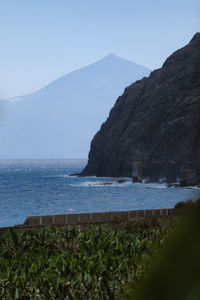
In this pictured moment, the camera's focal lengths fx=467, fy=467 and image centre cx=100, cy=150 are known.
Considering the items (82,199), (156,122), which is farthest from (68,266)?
(156,122)

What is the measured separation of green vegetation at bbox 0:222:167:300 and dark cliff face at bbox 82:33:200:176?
3598 inches

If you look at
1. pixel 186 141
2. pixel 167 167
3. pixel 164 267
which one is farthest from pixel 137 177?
pixel 164 267

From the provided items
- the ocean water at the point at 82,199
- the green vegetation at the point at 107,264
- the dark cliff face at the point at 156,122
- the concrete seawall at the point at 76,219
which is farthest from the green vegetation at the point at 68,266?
the dark cliff face at the point at 156,122

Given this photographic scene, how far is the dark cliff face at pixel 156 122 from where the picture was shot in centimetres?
11125

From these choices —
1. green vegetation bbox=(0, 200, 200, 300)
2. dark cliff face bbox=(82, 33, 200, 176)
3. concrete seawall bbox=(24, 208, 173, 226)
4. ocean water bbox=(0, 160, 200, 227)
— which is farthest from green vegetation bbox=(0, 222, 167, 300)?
dark cliff face bbox=(82, 33, 200, 176)

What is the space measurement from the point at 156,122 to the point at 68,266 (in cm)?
11298

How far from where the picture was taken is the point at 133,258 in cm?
966

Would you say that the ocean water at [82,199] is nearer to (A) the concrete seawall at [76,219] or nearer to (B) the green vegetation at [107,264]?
(A) the concrete seawall at [76,219]

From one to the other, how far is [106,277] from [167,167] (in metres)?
106

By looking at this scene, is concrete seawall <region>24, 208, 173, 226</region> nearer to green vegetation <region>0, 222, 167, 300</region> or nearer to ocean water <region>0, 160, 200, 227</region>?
green vegetation <region>0, 222, 167, 300</region>

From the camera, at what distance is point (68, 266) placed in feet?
29.5

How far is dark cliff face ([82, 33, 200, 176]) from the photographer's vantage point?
365 ft

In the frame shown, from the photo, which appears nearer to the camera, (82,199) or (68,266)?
(68,266)

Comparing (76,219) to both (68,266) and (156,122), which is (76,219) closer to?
(68,266)
